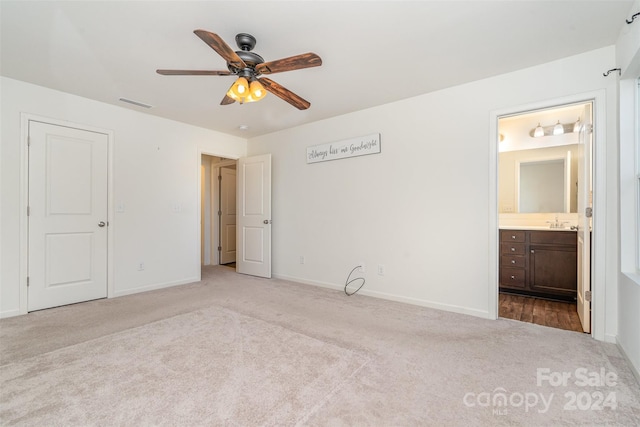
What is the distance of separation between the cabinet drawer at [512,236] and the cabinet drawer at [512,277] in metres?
0.40

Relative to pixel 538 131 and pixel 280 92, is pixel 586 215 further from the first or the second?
pixel 280 92

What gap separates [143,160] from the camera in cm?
407

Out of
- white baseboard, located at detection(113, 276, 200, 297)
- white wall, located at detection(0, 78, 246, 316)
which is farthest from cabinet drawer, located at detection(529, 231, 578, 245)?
white baseboard, located at detection(113, 276, 200, 297)

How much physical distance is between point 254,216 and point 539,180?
452 centimetres

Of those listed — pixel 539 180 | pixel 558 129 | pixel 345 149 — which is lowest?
pixel 539 180

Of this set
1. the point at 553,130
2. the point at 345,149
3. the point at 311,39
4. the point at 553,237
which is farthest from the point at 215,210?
the point at 553,130

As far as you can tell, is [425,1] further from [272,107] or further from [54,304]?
[54,304]

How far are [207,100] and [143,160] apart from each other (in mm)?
1367

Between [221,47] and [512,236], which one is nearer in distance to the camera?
[221,47]

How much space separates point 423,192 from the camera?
3.41m

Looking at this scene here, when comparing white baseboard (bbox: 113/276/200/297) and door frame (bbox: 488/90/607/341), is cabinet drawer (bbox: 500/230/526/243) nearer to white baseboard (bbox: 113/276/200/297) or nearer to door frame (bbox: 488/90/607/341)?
door frame (bbox: 488/90/607/341)

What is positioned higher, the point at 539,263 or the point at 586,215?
the point at 586,215

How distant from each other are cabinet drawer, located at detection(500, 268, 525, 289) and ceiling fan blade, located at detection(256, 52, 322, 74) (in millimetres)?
3814

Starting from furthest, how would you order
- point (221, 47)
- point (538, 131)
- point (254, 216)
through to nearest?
point (254, 216), point (538, 131), point (221, 47)
